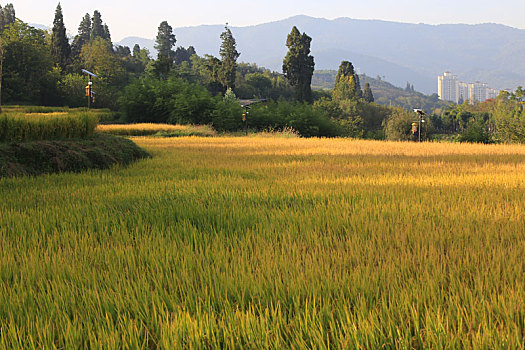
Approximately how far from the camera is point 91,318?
1.77m

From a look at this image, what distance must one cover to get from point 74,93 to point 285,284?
56.1 metres

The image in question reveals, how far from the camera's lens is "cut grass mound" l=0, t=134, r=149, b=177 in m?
6.28

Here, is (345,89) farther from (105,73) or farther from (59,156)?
(59,156)

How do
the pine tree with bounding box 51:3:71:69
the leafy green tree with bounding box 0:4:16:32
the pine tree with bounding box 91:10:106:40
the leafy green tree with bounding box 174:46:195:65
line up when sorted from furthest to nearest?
the leafy green tree with bounding box 174:46:195:65 → the pine tree with bounding box 91:10:106:40 → the leafy green tree with bounding box 0:4:16:32 → the pine tree with bounding box 51:3:71:69

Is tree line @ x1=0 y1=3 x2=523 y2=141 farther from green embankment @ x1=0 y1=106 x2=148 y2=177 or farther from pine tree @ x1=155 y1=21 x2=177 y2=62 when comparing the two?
pine tree @ x1=155 y1=21 x2=177 y2=62

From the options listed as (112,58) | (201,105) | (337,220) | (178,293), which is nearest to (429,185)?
(337,220)

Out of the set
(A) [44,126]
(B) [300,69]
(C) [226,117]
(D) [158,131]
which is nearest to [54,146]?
(A) [44,126]

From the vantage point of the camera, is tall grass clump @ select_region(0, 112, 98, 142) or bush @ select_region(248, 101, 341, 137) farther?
bush @ select_region(248, 101, 341, 137)

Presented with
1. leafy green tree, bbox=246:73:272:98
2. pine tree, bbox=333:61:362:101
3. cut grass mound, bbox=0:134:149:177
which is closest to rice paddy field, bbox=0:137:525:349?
cut grass mound, bbox=0:134:149:177

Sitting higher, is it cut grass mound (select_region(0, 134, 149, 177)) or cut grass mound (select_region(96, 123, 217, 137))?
cut grass mound (select_region(96, 123, 217, 137))

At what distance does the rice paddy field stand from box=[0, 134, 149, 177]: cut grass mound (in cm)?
187

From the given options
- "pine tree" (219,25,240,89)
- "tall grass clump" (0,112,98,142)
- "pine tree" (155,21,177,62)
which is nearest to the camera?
"tall grass clump" (0,112,98,142)

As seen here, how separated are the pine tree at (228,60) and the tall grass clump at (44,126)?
56215mm

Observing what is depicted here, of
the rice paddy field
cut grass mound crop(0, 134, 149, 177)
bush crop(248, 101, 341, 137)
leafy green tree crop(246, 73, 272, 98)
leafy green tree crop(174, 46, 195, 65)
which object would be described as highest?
leafy green tree crop(174, 46, 195, 65)
